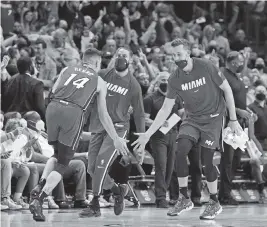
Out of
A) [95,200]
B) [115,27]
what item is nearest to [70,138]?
[95,200]

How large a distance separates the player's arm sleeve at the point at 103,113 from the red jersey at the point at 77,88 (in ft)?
0.29

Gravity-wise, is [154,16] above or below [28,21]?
above

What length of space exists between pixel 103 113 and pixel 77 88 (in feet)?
1.44

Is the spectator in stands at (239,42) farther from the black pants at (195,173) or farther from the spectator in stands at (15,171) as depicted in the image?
the spectator in stands at (15,171)

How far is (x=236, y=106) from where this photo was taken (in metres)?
12.2

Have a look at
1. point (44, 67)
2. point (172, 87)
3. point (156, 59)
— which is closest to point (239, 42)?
point (156, 59)

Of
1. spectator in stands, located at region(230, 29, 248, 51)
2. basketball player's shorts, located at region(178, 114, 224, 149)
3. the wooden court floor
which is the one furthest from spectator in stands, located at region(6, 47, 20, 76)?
spectator in stands, located at region(230, 29, 248, 51)

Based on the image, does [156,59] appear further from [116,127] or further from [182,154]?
[182,154]

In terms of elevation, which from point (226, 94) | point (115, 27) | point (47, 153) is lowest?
point (47, 153)

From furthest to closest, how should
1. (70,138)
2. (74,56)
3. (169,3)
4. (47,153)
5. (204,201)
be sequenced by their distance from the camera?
(169,3) → (74,56) → (204,201) → (47,153) → (70,138)

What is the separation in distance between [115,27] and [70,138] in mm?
9451

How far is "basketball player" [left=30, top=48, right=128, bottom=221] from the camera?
29.9 ft

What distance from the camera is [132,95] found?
10.4 meters

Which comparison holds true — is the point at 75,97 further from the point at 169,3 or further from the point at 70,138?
the point at 169,3
